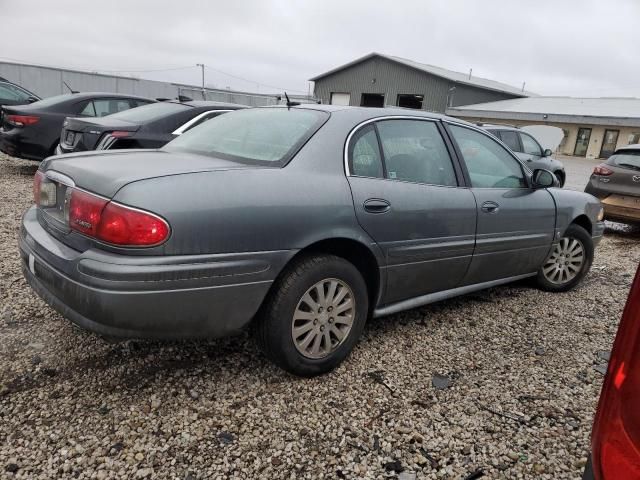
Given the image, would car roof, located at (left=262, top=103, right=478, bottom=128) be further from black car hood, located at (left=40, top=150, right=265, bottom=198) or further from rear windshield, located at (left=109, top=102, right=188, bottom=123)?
rear windshield, located at (left=109, top=102, right=188, bottom=123)

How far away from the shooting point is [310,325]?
2.58 metres

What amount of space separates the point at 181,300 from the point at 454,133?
235 cm

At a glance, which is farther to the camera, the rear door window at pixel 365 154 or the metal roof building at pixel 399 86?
the metal roof building at pixel 399 86

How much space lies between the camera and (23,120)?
7152 millimetres

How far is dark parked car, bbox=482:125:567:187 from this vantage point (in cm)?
1041

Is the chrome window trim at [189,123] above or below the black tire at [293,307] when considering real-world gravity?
above

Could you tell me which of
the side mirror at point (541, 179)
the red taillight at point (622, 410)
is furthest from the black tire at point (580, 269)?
the red taillight at point (622, 410)

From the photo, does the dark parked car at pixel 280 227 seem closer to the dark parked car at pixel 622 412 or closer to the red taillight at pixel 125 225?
the red taillight at pixel 125 225

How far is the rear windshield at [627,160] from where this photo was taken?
7121 mm

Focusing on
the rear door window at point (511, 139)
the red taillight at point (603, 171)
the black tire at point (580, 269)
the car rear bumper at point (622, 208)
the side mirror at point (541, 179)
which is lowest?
the black tire at point (580, 269)

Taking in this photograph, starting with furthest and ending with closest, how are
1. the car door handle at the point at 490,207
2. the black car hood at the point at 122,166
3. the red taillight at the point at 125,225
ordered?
the car door handle at the point at 490,207
the black car hood at the point at 122,166
the red taillight at the point at 125,225

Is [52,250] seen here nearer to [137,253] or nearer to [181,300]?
[137,253]

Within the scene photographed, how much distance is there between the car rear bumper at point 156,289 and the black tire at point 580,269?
296cm

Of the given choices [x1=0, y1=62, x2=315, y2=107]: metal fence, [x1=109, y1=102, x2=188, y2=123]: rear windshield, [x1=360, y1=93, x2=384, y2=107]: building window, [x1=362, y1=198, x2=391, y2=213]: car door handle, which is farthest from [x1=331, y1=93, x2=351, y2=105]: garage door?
[x1=362, y1=198, x2=391, y2=213]: car door handle
